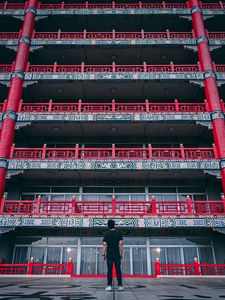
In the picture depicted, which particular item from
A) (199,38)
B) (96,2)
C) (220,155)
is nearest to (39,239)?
(220,155)

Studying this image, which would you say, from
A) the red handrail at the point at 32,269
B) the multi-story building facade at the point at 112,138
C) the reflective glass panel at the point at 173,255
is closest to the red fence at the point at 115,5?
the multi-story building facade at the point at 112,138

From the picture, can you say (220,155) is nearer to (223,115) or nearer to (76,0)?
(223,115)

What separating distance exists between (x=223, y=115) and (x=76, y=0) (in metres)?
15.5

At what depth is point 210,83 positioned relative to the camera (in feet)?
53.0

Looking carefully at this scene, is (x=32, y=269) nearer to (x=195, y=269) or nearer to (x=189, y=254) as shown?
(x=195, y=269)

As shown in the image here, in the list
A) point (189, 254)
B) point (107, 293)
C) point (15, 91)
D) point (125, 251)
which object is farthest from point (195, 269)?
point (15, 91)

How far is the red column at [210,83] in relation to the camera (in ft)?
47.2

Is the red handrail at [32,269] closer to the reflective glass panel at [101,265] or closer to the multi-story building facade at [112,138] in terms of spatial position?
the multi-story building facade at [112,138]

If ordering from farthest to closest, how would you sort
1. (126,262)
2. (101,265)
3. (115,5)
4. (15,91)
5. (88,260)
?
1. (115,5)
2. (15,91)
3. (88,260)
4. (126,262)
5. (101,265)

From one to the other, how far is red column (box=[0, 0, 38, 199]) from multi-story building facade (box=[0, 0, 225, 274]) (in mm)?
75

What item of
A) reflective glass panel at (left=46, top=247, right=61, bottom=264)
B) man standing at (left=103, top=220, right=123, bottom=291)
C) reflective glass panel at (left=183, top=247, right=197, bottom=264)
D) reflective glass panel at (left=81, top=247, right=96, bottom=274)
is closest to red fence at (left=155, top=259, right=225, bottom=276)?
reflective glass panel at (left=183, top=247, right=197, bottom=264)

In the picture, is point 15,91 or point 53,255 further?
point 15,91

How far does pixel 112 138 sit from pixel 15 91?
688 cm

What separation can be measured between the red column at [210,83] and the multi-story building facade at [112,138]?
0.08 m
